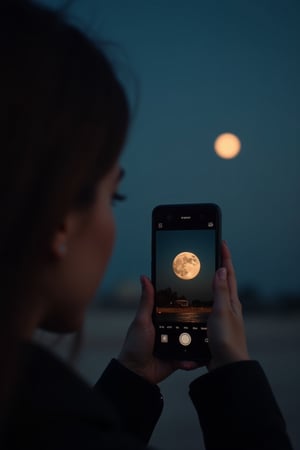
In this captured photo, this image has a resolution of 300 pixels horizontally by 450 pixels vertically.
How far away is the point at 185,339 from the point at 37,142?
0.70 meters

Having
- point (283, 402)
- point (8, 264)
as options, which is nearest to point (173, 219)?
point (8, 264)

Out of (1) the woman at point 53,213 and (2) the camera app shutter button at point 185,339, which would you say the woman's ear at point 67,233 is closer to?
Result: (1) the woman at point 53,213

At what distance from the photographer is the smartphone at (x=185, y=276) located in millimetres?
1167

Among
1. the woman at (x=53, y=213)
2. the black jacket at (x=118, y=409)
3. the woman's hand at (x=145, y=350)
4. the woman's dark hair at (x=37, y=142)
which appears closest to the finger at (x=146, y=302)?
the woman's hand at (x=145, y=350)

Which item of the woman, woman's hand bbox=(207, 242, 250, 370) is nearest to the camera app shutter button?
woman's hand bbox=(207, 242, 250, 370)

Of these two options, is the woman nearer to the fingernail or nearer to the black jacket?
the black jacket

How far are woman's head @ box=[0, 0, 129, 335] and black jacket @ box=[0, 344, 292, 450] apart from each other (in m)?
0.08

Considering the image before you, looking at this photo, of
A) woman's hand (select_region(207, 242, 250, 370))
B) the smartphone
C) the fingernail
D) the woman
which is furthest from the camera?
the smartphone

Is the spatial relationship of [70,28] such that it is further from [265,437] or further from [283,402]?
[283,402]

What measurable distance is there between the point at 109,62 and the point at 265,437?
53cm

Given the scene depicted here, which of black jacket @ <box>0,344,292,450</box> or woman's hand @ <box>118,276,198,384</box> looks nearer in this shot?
black jacket @ <box>0,344,292,450</box>

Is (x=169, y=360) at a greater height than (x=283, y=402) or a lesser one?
greater

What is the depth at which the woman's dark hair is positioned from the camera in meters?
0.59

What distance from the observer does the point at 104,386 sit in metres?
1.03
